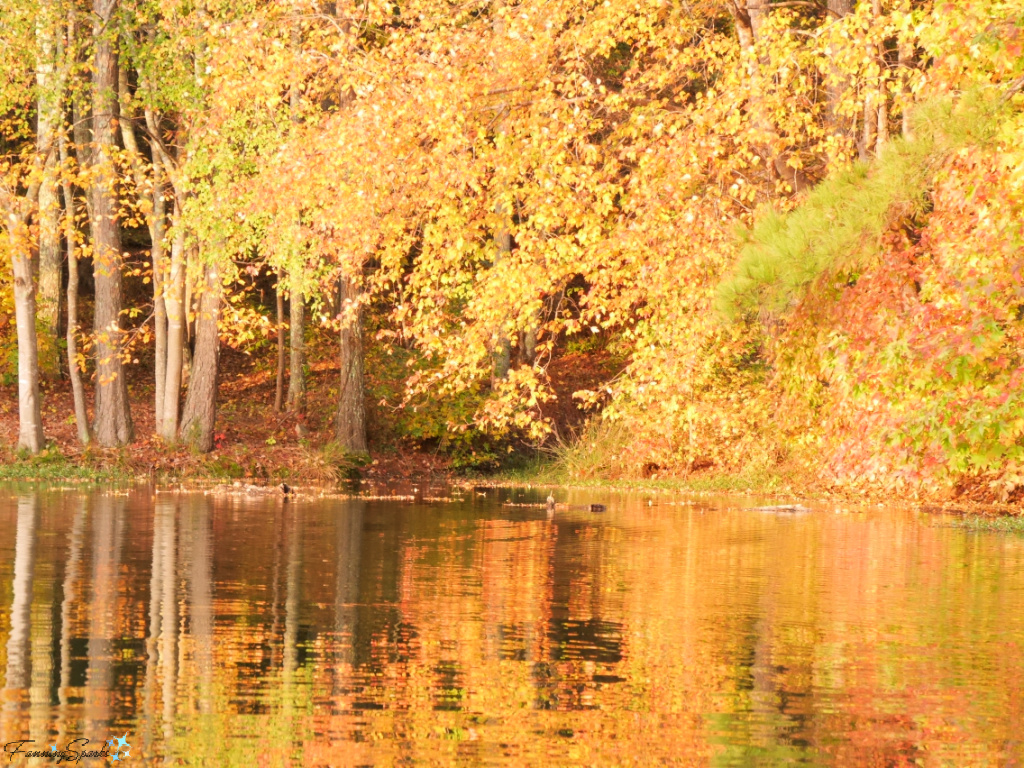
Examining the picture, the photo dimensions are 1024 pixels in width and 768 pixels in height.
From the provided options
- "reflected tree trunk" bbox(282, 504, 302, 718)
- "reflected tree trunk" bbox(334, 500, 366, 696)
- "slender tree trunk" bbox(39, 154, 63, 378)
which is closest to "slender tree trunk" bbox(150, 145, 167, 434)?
"slender tree trunk" bbox(39, 154, 63, 378)

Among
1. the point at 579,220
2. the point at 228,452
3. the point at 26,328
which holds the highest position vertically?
the point at 579,220

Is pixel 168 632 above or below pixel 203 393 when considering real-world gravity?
below

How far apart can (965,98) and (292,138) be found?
12006 mm

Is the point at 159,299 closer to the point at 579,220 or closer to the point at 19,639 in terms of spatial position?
the point at 579,220

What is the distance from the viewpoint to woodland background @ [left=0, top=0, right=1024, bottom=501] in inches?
504

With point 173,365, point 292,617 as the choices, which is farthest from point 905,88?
point 173,365

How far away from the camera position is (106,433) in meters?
28.2

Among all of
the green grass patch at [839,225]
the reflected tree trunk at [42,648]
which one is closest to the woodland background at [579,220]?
the green grass patch at [839,225]

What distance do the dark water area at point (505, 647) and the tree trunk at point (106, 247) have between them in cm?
1075

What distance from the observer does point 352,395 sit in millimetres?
29719

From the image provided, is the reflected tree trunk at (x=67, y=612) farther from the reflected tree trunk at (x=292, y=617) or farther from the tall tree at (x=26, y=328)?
the tall tree at (x=26, y=328)

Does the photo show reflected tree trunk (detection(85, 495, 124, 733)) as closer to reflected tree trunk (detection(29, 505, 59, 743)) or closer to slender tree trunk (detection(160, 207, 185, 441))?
reflected tree trunk (detection(29, 505, 59, 743))

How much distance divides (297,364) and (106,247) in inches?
304
